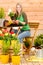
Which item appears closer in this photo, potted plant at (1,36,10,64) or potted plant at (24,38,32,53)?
potted plant at (1,36,10,64)

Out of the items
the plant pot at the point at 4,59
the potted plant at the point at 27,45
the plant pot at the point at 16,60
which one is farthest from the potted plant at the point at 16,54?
the potted plant at the point at 27,45

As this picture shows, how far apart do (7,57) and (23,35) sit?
0.89 m

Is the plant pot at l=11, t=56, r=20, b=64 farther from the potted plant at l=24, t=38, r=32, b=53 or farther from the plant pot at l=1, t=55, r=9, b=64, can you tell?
the potted plant at l=24, t=38, r=32, b=53

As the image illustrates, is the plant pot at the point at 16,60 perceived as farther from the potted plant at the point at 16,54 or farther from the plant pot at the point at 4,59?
the plant pot at the point at 4,59

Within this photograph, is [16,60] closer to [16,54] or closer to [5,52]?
[16,54]

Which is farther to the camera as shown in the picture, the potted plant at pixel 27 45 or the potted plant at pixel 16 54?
the potted plant at pixel 27 45

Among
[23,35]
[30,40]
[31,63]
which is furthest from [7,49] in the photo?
[30,40]

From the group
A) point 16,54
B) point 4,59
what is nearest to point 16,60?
point 16,54

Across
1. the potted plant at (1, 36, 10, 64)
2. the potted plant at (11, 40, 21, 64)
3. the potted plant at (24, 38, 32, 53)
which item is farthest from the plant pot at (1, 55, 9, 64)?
the potted plant at (24, 38, 32, 53)

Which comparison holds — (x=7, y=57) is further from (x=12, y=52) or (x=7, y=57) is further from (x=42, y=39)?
(x=42, y=39)

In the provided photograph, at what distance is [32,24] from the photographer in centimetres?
466

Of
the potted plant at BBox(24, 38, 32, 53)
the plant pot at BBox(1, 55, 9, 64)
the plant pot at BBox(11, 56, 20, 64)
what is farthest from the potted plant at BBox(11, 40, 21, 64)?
the potted plant at BBox(24, 38, 32, 53)

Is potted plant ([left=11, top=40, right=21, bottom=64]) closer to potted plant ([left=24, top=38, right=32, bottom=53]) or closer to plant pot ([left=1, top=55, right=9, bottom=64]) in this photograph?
plant pot ([left=1, top=55, right=9, bottom=64])

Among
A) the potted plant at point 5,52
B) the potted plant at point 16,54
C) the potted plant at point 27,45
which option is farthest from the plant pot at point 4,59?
the potted plant at point 27,45
